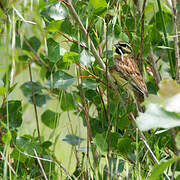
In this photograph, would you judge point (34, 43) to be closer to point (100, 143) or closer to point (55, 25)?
point (55, 25)

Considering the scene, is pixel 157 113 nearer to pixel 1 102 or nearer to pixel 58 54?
pixel 58 54

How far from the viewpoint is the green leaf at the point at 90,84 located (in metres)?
1.50

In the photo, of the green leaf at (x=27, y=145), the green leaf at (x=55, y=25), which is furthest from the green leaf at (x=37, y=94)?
the green leaf at (x=55, y=25)

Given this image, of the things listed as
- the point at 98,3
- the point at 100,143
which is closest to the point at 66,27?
the point at 98,3

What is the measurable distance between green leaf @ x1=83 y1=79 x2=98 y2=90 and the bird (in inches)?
7.4

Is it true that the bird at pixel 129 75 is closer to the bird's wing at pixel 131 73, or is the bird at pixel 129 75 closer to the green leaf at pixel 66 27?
the bird's wing at pixel 131 73

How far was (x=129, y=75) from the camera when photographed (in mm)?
1860

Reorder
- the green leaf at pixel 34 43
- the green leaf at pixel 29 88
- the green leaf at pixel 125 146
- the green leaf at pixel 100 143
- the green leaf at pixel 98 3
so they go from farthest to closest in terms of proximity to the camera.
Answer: the green leaf at pixel 34 43 → the green leaf at pixel 29 88 → the green leaf at pixel 125 146 → the green leaf at pixel 100 143 → the green leaf at pixel 98 3

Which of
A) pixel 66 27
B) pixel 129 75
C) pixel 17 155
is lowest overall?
pixel 17 155

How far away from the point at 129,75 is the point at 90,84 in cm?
40

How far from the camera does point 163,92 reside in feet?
1.47

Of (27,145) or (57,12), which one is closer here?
(57,12)

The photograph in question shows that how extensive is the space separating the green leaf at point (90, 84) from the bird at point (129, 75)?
0.19 meters

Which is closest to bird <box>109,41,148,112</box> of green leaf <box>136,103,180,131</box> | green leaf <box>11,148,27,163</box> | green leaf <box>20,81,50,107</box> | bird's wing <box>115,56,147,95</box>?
bird's wing <box>115,56,147,95</box>
